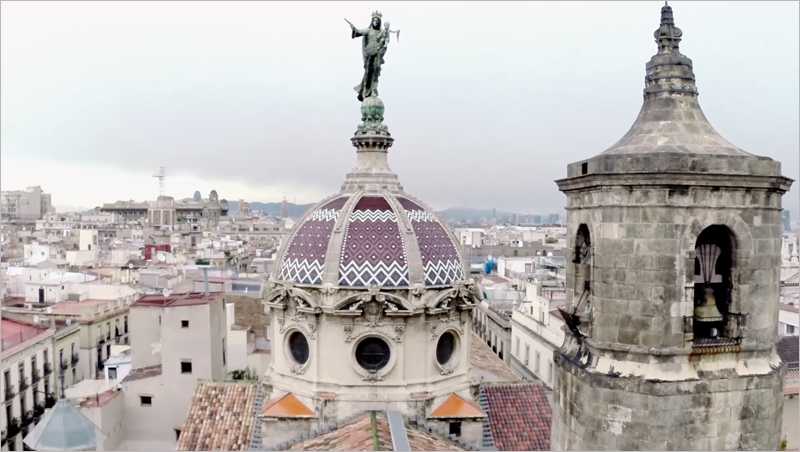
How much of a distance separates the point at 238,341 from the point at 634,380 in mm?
22877

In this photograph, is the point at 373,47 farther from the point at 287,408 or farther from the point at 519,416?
the point at 519,416

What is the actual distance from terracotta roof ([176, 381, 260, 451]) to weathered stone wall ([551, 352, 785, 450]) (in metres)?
11.0

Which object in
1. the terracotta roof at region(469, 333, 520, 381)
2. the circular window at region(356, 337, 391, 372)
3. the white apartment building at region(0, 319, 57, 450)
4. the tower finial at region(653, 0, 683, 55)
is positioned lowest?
the white apartment building at region(0, 319, 57, 450)

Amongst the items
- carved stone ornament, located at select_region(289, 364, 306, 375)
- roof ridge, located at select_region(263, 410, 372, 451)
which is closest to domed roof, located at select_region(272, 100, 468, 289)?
carved stone ornament, located at select_region(289, 364, 306, 375)

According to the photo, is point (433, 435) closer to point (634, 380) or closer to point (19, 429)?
point (634, 380)

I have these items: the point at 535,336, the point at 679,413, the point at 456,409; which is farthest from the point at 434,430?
the point at 535,336

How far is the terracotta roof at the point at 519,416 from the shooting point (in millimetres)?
17250

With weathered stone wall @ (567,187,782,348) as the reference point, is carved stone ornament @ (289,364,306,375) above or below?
below

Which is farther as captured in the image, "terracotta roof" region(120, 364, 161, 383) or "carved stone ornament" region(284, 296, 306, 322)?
"terracotta roof" region(120, 364, 161, 383)

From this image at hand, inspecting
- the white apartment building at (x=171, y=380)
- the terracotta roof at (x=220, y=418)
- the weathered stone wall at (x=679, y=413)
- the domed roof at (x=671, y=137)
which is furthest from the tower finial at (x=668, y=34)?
the white apartment building at (x=171, y=380)

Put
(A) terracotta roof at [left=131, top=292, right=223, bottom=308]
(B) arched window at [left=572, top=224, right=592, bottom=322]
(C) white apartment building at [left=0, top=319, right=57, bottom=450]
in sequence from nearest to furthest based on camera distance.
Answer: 1. (B) arched window at [left=572, top=224, right=592, bottom=322]
2. (A) terracotta roof at [left=131, top=292, right=223, bottom=308]
3. (C) white apartment building at [left=0, top=319, right=57, bottom=450]

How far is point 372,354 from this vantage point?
1623 centimetres

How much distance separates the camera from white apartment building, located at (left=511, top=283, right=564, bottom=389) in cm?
3130

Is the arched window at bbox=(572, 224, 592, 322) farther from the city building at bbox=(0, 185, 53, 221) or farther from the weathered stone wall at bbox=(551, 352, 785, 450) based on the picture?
the city building at bbox=(0, 185, 53, 221)
